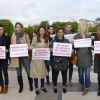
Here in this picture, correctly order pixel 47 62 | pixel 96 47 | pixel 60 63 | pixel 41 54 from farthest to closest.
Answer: pixel 47 62, pixel 41 54, pixel 60 63, pixel 96 47

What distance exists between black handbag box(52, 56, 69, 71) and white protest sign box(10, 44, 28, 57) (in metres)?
0.85

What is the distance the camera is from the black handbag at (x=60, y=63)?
10.6 meters

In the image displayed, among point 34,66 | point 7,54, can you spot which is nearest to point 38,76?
point 34,66

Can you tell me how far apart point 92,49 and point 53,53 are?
3.58ft

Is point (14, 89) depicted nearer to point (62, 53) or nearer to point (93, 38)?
point (62, 53)

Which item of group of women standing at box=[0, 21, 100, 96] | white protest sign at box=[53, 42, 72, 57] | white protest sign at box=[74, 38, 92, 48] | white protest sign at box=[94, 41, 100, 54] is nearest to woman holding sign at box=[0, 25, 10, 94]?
group of women standing at box=[0, 21, 100, 96]

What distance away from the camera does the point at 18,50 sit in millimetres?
10820

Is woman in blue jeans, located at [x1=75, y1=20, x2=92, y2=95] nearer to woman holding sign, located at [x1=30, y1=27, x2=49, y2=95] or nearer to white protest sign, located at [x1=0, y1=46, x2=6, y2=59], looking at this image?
woman holding sign, located at [x1=30, y1=27, x2=49, y2=95]

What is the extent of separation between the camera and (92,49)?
35.3ft

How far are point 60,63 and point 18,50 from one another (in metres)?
1.23

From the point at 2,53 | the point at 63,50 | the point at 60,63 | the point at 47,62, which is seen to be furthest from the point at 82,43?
the point at 2,53

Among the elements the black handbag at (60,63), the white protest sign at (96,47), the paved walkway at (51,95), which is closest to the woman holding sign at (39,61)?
the black handbag at (60,63)

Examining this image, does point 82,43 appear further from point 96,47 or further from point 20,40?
point 20,40

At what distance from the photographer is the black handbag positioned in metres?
10.6
